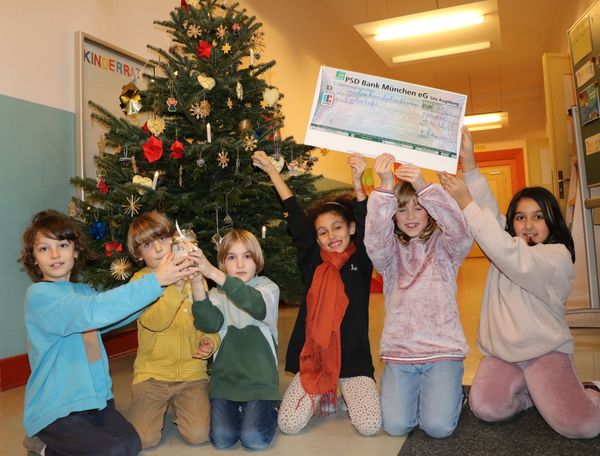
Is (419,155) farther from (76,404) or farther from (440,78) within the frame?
(440,78)

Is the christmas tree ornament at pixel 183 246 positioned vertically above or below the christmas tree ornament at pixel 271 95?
below

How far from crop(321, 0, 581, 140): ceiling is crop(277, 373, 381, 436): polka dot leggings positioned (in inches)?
234

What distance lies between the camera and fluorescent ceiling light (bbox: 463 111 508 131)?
10.5m

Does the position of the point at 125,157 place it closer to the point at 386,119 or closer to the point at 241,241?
the point at 241,241

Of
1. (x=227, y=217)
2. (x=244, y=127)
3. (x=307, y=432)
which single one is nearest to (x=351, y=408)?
(x=307, y=432)

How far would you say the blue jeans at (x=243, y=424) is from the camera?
6.45 feet

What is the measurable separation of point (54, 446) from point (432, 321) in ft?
4.74

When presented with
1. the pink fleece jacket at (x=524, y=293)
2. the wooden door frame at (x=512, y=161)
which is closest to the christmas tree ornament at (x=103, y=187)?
the pink fleece jacket at (x=524, y=293)

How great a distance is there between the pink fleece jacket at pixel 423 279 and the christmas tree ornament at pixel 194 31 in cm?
148

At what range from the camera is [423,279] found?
2.17 meters

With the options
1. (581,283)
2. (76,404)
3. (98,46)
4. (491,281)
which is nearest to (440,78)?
(581,283)

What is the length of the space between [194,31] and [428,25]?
12.5 ft

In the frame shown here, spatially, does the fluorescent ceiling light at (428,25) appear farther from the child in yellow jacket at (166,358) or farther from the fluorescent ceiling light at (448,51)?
the child in yellow jacket at (166,358)

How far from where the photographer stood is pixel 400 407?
207 cm
